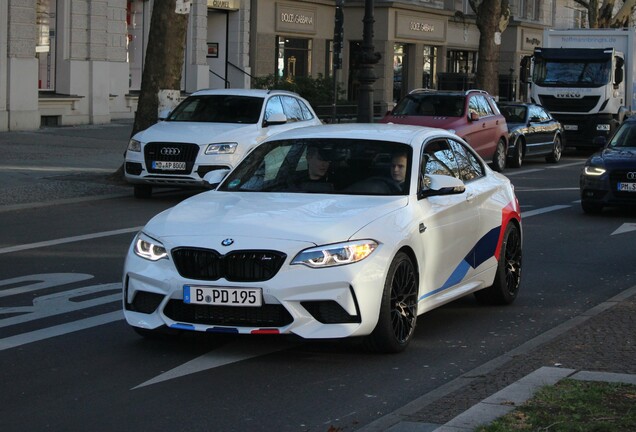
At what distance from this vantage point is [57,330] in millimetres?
8969

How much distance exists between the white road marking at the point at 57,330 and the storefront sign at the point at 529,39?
55.5m

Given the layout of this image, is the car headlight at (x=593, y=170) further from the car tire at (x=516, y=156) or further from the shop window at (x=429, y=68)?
the shop window at (x=429, y=68)

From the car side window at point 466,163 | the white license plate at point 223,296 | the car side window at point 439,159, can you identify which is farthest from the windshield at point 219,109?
the white license plate at point 223,296

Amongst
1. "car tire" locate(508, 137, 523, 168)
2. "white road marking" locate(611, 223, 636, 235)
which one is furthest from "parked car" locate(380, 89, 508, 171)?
"white road marking" locate(611, 223, 636, 235)

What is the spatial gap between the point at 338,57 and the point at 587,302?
20861 millimetres

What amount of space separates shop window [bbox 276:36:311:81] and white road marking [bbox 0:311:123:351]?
35.0 m

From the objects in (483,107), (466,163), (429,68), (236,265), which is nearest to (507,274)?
(466,163)

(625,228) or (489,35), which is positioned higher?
(489,35)

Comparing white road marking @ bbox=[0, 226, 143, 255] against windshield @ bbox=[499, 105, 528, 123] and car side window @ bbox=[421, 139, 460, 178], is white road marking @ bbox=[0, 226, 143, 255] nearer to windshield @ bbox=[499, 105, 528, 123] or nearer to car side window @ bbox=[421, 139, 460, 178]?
car side window @ bbox=[421, 139, 460, 178]

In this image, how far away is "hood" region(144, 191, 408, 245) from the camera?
25.7 ft

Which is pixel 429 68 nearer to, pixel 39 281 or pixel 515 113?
pixel 515 113

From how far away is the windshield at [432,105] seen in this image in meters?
25.6

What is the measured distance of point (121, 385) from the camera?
736 cm

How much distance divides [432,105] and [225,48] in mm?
17832
